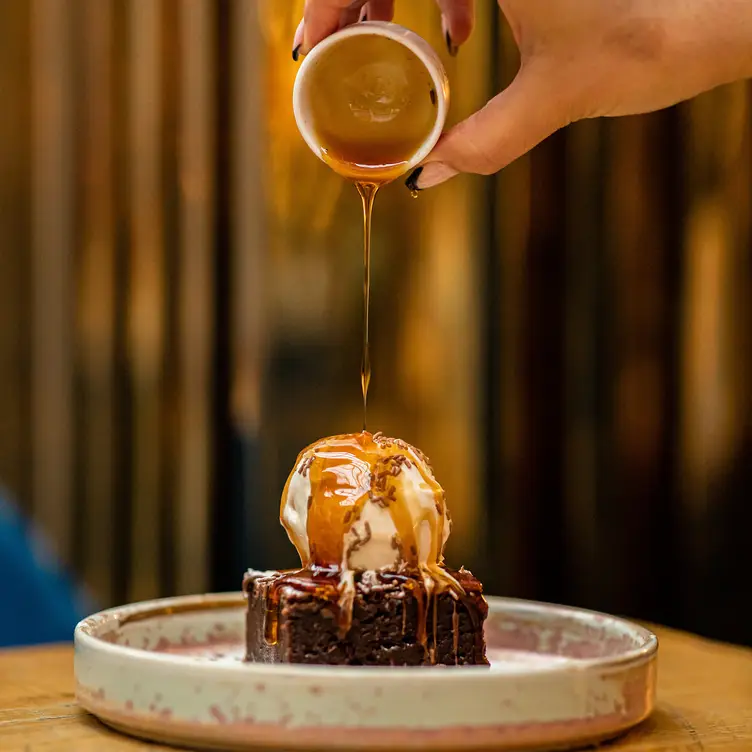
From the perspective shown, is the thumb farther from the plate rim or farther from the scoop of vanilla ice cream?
the plate rim

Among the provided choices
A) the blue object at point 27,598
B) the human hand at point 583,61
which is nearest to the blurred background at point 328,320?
the blue object at point 27,598

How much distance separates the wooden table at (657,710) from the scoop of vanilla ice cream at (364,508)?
29cm

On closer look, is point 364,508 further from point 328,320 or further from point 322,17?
point 328,320

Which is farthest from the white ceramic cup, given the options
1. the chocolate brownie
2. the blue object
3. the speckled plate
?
the blue object

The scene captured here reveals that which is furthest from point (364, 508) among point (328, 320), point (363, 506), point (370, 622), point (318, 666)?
point (328, 320)

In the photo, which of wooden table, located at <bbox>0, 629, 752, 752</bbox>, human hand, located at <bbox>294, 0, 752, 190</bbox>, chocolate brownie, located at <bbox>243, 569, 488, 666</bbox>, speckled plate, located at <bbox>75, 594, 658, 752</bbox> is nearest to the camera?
speckled plate, located at <bbox>75, 594, 658, 752</bbox>

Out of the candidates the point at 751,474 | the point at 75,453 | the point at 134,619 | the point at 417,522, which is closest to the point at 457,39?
the point at 417,522

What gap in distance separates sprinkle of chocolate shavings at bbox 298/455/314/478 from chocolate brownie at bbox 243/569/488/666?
0.37 feet

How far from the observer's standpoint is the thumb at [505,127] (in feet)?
4.13

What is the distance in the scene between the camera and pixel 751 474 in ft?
7.88

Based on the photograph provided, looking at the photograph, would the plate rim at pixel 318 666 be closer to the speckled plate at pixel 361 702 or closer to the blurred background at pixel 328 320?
the speckled plate at pixel 361 702

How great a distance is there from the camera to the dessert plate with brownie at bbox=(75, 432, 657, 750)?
89cm

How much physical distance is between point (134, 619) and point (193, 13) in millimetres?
1784

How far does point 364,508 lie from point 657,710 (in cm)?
36
